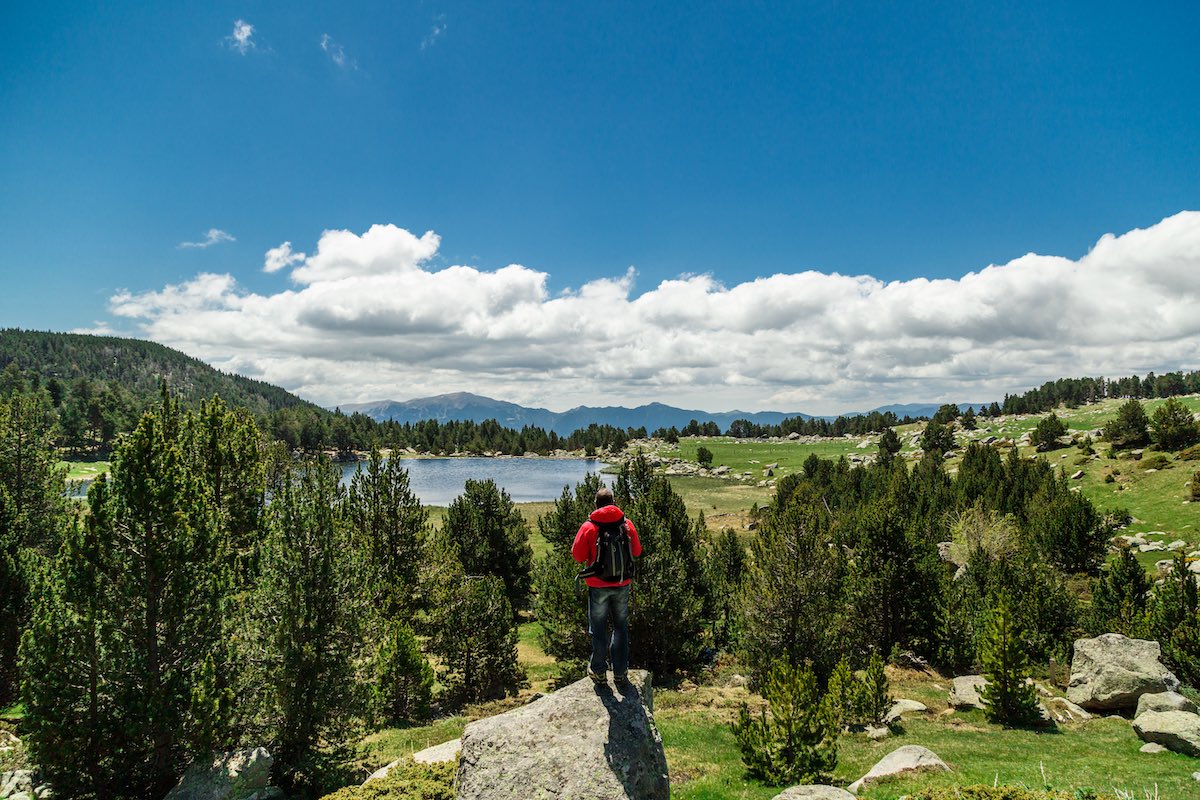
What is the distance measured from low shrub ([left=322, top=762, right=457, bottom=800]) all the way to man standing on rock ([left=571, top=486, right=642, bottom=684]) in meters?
4.36

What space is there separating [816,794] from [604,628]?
593cm

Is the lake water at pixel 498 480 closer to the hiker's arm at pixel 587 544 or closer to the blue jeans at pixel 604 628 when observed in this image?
the blue jeans at pixel 604 628

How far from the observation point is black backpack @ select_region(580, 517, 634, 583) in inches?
433

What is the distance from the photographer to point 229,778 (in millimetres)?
14555

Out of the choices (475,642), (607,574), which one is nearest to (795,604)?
(475,642)

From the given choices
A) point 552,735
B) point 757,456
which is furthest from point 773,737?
point 757,456

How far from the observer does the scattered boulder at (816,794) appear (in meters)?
11.5

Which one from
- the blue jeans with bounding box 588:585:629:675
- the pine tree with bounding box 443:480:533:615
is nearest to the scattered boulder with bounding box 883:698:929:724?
the blue jeans with bounding box 588:585:629:675

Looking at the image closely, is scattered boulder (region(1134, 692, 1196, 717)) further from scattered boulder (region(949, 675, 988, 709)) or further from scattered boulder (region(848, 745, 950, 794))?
scattered boulder (region(848, 745, 950, 794))

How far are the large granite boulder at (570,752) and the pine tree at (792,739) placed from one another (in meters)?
7.17

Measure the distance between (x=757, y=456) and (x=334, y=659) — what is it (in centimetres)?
17303

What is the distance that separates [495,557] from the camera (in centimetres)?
4559

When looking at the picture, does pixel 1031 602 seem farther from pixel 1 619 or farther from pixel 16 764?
pixel 1 619

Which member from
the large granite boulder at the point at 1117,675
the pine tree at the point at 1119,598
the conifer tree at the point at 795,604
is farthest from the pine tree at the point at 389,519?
the pine tree at the point at 1119,598
